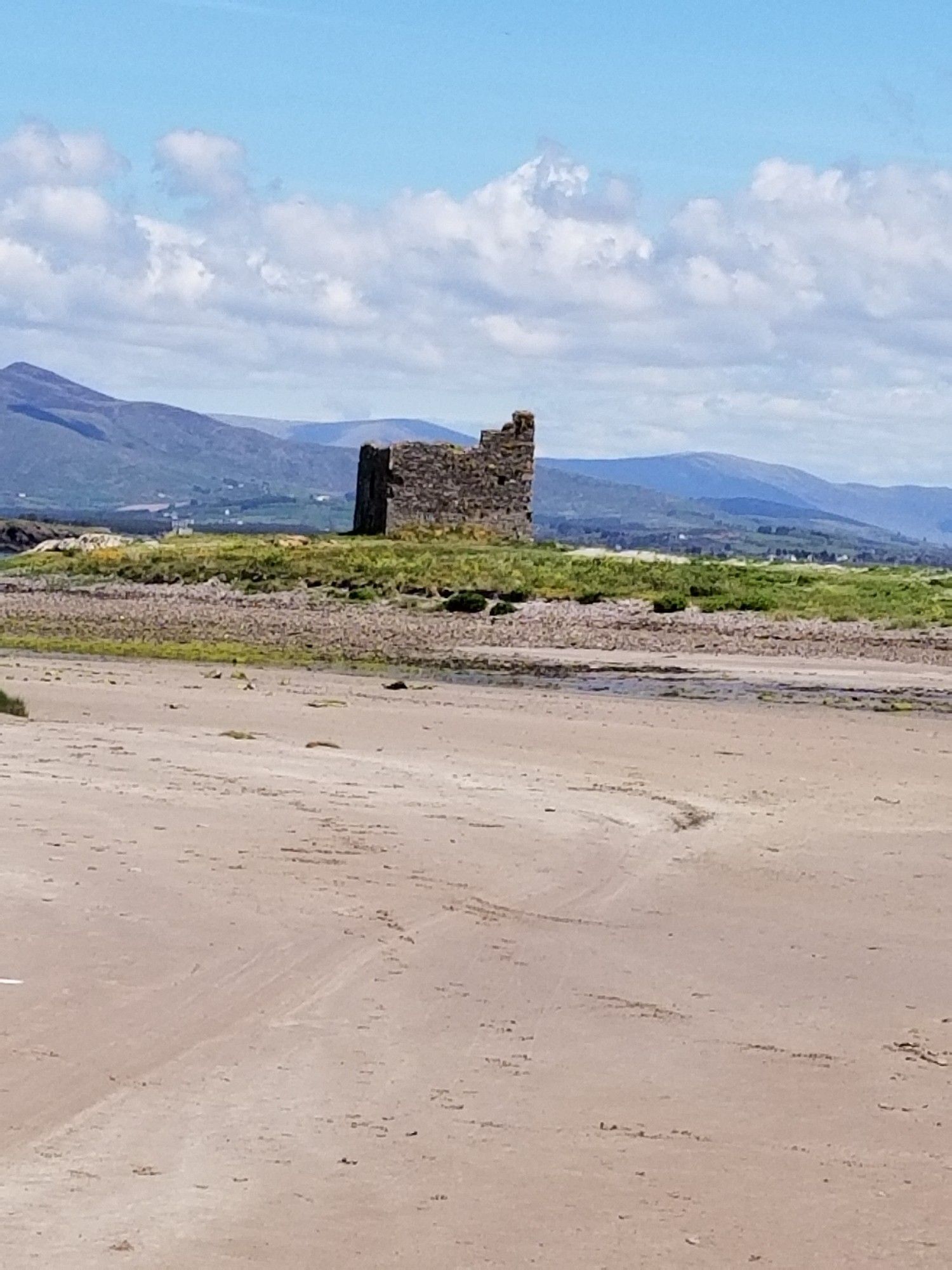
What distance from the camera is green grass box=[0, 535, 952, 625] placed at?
108ft

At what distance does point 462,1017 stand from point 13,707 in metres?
10.5

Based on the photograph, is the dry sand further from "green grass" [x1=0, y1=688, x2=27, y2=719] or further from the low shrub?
the low shrub

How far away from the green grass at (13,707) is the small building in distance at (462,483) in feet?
→ 81.9

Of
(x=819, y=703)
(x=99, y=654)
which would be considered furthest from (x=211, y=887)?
(x=99, y=654)

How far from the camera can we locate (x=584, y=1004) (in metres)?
8.67

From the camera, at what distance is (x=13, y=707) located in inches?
714

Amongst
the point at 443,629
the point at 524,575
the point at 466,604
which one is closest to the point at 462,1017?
the point at 443,629

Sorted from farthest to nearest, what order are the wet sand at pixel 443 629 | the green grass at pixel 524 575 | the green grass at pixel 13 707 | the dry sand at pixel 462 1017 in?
the green grass at pixel 524 575 → the wet sand at pixel 443 629 → the green grass at pixel 13 707 → the dry sand at pixel 462 1017

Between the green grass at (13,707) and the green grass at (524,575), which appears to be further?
the green grass at (524,575)

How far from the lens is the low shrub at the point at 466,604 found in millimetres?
32969

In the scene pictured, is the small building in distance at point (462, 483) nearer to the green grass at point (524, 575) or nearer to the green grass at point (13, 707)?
the green grass at point (524, 575)

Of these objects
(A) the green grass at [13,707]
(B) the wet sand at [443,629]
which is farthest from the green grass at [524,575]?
(A) the green grass at [13,707]

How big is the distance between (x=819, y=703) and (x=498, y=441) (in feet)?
74.6

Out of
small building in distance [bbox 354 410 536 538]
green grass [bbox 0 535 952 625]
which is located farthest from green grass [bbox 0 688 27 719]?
small building in distance [bbox 354 410 536 538]
